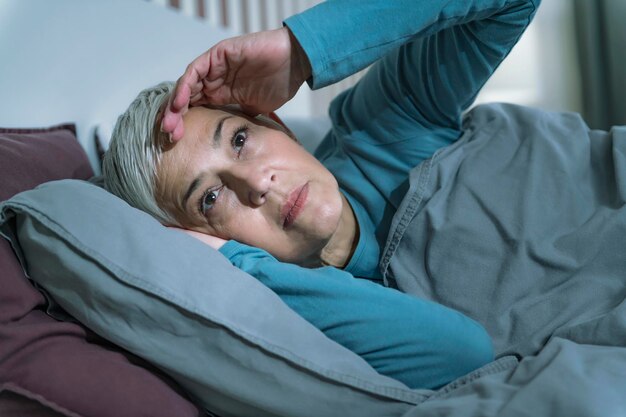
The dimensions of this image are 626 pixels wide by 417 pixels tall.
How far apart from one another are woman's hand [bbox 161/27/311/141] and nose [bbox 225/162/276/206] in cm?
11

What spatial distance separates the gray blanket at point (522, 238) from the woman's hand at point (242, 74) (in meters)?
0.30

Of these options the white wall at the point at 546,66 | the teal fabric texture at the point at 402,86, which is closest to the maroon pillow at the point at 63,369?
the teal fabric texture at the point at 402,86

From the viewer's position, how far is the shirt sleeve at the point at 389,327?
87 centimetres

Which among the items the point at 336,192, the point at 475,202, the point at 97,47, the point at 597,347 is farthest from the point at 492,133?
the point at 97,47

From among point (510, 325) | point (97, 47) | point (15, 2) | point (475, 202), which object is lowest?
point (510, 325)

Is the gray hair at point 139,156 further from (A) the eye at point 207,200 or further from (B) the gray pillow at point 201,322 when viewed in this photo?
(B) the gray pillow at point 201,322

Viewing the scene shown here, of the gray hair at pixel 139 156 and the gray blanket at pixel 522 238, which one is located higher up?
the gray hair at pixel 139 156

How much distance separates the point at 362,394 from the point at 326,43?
20.3 inches

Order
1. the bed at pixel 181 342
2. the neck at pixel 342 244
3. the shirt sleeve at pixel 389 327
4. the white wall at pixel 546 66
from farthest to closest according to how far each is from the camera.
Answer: the white wall at pixel 546 66
the neck at pixel 342 244
the shirt sleeve at pixel 389 327
the bed at pixel 181 342

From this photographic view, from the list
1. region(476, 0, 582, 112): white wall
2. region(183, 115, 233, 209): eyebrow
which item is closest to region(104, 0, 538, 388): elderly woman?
region(183, 115, 233, 209): eyebrow

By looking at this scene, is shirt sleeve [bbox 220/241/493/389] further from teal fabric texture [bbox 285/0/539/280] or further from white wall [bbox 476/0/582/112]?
white wall [bbox 476/0/582/112]

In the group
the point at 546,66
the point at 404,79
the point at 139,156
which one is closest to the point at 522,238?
the point at 404,79

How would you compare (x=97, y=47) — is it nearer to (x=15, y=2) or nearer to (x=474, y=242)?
(x=15, y=2)

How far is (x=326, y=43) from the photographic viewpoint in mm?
958
